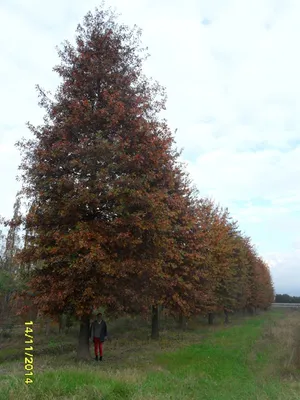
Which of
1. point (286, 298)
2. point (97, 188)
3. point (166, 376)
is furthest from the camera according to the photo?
point (286, 298)

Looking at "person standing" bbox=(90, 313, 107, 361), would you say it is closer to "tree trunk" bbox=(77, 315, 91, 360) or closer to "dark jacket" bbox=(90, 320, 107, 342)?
"dark jacket" bbox=(90, 320, 107, 342)

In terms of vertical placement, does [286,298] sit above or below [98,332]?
below

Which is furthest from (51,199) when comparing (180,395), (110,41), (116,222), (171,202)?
(180,395)

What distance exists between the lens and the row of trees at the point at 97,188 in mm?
12023

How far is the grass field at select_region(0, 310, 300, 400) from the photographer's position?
25.1ft

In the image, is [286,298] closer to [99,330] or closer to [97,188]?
[99,330]

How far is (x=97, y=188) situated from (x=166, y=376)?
5707 mm

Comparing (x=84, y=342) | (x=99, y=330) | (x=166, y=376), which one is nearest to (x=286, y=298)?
(x=99, y=330)

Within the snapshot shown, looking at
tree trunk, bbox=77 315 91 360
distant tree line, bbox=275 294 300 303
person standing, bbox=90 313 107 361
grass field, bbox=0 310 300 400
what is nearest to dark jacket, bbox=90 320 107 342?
person standing, bbox=90 313 107 361

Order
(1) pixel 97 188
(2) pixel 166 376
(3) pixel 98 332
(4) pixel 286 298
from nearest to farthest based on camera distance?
(2) pixel 166 376, (1) pixel 97 188, (3) pixel 98 332, (4) pixel 286 298

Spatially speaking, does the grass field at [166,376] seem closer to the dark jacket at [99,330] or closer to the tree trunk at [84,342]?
the tree trunk at [84,342]

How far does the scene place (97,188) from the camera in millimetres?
12266

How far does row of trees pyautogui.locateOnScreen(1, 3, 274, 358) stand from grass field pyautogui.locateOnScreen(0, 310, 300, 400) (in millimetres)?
1957

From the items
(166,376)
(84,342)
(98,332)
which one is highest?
(98,332)
